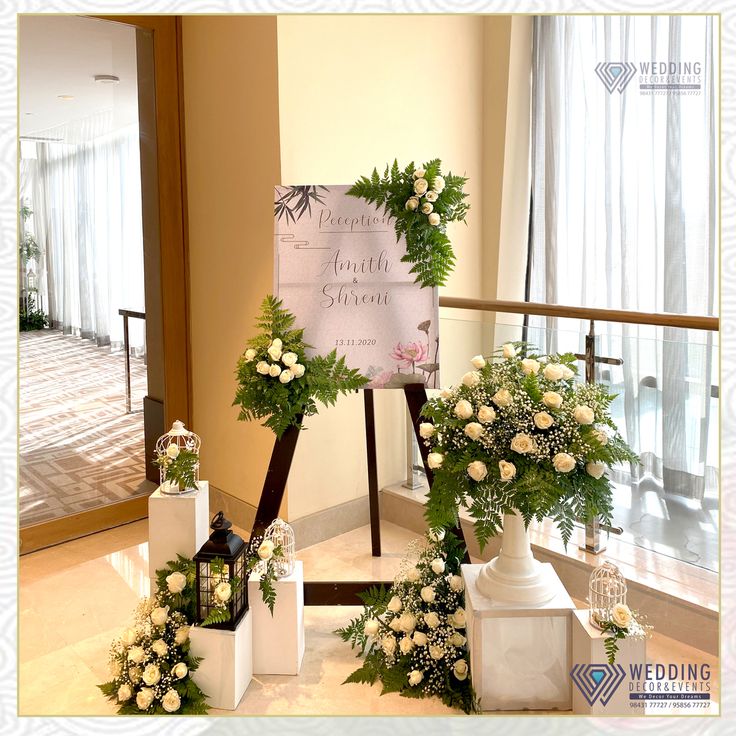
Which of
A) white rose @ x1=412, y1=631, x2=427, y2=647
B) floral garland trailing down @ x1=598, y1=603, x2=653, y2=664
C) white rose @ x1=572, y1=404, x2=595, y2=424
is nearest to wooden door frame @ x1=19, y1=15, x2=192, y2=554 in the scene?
white rose @ x1=412, y1=631, x2=427, y2=647

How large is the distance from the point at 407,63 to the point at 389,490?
177 centimetres

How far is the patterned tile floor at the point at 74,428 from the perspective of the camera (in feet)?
9.61

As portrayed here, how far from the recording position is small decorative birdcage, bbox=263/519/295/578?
2.15 metres

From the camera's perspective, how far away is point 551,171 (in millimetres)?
3246

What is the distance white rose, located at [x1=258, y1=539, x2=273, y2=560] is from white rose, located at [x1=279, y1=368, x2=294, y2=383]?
0.45m

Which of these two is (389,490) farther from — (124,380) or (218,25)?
(218,25)

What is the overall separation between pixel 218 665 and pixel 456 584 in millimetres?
677

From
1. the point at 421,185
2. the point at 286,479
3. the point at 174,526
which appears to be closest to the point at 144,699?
the point at 174,526

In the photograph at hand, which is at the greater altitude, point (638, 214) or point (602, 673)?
point (638, 214)

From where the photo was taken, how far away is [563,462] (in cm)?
178

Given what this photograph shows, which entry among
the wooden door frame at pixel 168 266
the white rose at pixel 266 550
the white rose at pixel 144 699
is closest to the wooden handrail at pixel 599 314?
the white rose at pixel 266 550

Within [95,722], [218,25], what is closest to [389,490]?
[95,722]

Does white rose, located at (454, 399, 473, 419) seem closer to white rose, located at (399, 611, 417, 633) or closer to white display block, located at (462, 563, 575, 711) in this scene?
white display block, located at (462, 563, 575, 711)

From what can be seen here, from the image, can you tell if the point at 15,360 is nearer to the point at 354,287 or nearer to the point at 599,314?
the point at 354,287
